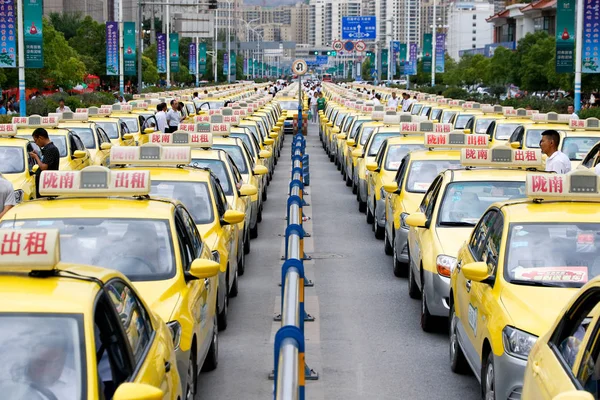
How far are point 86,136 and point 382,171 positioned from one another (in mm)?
7868

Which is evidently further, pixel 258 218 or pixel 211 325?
pixel 258 218

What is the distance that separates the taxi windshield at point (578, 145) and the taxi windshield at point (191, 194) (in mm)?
9383

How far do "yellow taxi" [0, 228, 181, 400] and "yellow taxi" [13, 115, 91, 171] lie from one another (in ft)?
45.1

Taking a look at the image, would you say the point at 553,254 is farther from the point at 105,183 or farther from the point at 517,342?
the point at 105,183

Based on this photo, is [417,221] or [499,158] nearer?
[417,221]

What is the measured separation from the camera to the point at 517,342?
6980 millimetres

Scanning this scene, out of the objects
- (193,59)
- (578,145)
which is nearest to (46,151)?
(578,145)

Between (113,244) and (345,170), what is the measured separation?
1916 cm

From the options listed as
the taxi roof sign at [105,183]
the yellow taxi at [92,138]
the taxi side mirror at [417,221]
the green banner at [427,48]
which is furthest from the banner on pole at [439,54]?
the taxi roof sign at [105,183]

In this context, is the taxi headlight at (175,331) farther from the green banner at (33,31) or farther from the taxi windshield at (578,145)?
the green banner at (33,31)

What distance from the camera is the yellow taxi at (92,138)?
2209 cm

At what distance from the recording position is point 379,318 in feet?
37.7

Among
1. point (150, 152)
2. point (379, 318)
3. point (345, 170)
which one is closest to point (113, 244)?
point (379, 318)

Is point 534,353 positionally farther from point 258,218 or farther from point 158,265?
point 258,218
